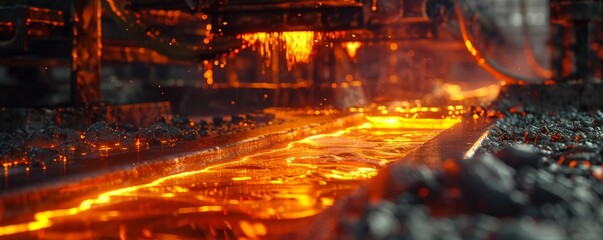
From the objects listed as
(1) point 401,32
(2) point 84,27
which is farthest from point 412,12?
(2) point 84,27

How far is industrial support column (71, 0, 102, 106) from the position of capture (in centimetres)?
767

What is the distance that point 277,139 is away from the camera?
6.66 m

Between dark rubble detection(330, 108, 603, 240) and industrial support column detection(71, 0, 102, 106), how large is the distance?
16.2ft

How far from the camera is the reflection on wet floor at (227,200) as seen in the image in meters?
3.28

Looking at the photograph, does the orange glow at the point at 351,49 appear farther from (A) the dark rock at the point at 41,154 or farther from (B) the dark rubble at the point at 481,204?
(B) the dark rubble at the point at 481,204

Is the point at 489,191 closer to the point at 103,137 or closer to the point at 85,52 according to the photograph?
the point at 103,137

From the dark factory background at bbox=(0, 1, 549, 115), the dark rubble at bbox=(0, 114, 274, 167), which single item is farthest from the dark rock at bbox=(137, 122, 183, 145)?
the dark factory background at bbox=(0, 1, 549, 115)

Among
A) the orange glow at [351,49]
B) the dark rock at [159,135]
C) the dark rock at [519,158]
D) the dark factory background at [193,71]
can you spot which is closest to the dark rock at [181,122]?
the dark factory background at [193,71]

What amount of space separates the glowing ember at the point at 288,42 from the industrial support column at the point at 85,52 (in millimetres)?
1391

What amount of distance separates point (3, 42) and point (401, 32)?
258 inches

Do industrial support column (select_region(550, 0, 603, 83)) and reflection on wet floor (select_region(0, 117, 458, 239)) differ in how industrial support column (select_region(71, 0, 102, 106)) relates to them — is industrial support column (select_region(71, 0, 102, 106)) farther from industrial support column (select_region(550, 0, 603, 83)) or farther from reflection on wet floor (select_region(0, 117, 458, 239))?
industrial support column (select_region(550, 0, 603, 83))

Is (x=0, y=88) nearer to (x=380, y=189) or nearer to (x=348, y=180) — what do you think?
(x=348, y=180)

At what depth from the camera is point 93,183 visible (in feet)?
13.1

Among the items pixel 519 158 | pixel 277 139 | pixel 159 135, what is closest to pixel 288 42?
pixel 277 139
